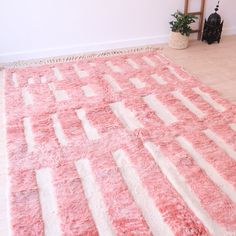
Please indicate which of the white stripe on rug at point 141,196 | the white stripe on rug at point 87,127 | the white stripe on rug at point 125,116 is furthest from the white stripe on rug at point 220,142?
the white stripe on rug at point 87,127

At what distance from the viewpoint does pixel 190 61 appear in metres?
2.72

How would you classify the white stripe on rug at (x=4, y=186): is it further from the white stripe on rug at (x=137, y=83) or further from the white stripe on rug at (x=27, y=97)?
the white stripe on rug at (x=137, y=83)

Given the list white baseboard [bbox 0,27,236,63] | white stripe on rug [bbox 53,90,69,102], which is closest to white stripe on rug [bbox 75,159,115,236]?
white stripe on rug [bbox 53,90,69,102]

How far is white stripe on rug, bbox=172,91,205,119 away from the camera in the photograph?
1.89 m

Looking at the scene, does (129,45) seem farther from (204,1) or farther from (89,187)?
(89,187)

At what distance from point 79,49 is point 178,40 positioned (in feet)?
3.30

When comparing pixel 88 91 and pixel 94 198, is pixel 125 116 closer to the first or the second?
pixel 88 91

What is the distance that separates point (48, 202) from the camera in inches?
51.0

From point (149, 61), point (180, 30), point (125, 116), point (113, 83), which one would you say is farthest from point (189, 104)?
point (180, 30)

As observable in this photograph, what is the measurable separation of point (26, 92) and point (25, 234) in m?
1.26

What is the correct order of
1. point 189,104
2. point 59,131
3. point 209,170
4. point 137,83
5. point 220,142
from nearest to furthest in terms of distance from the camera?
point 209,170 < point 220,142 < point 59,131 < point 189,104 < point 137,83

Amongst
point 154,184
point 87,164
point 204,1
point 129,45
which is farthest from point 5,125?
point 204,1

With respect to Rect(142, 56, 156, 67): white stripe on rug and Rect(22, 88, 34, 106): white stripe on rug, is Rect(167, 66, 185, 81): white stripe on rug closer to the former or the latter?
Rect(142, 56, 156, 67): white stripe on rug

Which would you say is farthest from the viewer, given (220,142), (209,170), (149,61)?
(149,61)
